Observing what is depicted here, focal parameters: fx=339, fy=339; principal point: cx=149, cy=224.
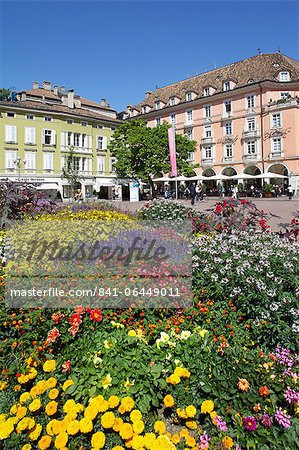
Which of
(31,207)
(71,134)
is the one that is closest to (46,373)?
(31,207)

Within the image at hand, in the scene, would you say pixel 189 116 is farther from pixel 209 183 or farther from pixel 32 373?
pixel 32 373

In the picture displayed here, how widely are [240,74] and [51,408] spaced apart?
146 ft

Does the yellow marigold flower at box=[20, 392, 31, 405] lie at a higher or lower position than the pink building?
lower

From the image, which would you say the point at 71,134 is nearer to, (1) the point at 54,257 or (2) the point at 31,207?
(2) the point at 31,207

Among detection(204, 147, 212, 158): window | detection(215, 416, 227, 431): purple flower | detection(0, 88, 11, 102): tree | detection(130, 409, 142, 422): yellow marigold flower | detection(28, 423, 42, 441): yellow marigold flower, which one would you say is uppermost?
detection(0, 88, 11, 102): tree

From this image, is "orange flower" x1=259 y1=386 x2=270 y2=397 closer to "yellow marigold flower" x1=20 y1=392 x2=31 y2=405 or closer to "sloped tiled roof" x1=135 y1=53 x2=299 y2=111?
"yellow marigold flower" x1=20 y1=392 x2=31 y2=405

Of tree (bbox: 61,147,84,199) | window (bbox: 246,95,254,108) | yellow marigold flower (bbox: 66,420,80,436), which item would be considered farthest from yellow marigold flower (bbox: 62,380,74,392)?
window (bbox: 246,95,254,108)

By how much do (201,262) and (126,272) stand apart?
34.9 inches

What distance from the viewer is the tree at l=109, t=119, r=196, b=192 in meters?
34.2

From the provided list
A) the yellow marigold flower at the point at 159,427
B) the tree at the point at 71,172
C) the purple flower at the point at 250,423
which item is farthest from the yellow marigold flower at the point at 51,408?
the tree at the point at 71,172

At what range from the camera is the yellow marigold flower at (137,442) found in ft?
6.54

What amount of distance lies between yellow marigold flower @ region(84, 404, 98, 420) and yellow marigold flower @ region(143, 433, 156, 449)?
0.34 m

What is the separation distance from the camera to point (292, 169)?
114 feet

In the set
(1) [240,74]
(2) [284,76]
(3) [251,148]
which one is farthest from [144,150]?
(2) [284,76]
